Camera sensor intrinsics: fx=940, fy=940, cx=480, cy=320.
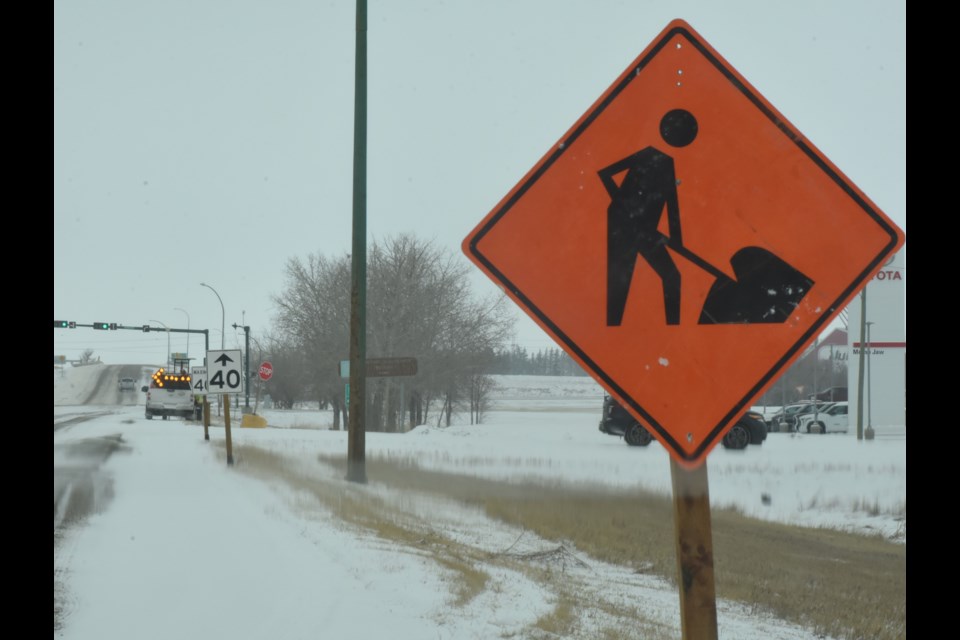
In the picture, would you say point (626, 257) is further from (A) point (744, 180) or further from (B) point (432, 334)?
(B) point (432, 334)

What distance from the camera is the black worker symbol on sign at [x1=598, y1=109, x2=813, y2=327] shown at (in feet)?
10.3

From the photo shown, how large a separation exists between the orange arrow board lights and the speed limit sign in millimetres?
16920

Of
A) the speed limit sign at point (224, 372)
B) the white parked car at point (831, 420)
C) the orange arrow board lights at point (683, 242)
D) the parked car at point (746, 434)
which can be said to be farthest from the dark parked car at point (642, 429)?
the white parked car at point (831, 420)

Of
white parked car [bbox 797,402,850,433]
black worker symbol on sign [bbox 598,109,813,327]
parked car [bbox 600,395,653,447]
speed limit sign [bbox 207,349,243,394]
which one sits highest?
black worker symbol on sign [bbox 598,109,813,327]

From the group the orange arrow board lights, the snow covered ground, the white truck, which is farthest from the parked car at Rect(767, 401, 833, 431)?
the orange arrow board lights

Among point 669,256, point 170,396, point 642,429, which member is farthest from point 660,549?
point 170,396

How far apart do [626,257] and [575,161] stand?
39 centimetres

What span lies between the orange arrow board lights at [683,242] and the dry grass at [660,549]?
3.06 meters

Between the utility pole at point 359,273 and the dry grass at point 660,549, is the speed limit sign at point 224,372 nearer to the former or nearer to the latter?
the utility pole at point 359,273

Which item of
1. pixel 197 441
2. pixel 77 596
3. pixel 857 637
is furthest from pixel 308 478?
pixel 197 441

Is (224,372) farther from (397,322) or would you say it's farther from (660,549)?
(397,322)

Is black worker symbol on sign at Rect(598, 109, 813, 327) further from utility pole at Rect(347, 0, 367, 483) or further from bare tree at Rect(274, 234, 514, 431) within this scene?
bare tree at Rect(274, 234, 514, 431)

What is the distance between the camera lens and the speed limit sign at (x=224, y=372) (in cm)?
1938

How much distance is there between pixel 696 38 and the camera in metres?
3.27
